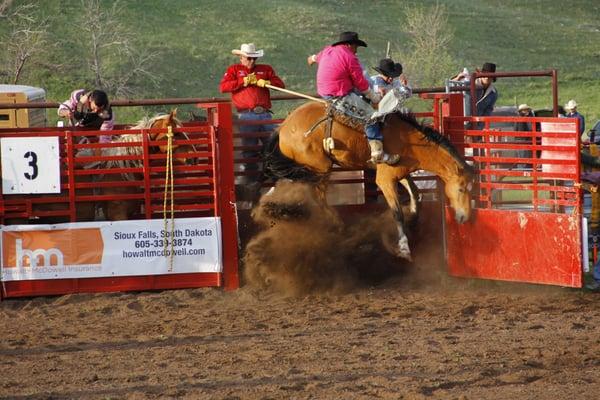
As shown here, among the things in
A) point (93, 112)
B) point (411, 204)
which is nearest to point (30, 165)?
point (93, 112)

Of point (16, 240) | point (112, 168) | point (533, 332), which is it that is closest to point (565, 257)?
point (533, 332)

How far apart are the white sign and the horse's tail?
2.67 feet

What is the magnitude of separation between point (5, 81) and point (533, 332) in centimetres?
2810

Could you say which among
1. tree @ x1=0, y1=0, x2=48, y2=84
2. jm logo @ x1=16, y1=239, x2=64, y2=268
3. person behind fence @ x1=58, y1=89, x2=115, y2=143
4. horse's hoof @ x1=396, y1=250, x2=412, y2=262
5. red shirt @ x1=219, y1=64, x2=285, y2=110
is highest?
tree @ x1=0, y1=0, x2=48, y2=84

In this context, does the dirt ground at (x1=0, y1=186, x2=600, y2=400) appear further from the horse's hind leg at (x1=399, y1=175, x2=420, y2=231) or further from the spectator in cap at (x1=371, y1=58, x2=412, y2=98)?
the spectator in cap at (x1=371, y1=58, x2=412, y2=98)

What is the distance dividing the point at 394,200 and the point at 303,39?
41211mm

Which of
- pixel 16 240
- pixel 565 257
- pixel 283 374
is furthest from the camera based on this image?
pixel 16 240

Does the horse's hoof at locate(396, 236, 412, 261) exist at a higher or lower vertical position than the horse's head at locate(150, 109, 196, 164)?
lower

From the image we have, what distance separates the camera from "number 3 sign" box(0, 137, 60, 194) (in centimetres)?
1042

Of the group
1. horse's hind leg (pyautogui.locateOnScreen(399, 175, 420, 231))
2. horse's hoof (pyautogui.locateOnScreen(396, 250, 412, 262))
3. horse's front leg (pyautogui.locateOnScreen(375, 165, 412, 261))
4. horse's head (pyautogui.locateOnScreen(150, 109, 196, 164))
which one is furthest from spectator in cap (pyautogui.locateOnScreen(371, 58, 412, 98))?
horse's head (pyautogui.locateOnScreen(150, 109, 196, 164))

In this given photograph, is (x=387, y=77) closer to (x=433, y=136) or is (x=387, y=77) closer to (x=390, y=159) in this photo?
(x=433, y=136)

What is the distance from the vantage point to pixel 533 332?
848cm

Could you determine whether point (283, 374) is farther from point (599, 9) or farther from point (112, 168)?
point (599, 9)

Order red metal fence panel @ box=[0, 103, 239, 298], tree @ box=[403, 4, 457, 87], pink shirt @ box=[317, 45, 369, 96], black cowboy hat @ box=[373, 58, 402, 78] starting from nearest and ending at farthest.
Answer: red metal fence panel @ box=[0, 103, 239, 298] → pink shirt @ box=[317, 45, 369, 96] → black cowboy hat @ box=[373, 58, 402, 78] → tree @ box=[403, 4, 457, 87]
